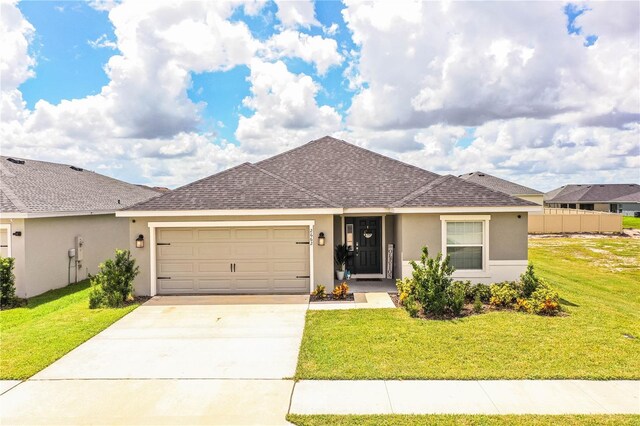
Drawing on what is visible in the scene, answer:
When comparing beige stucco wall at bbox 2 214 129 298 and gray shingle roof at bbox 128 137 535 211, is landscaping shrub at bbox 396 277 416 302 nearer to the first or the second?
gray shingle roof at bbox 128 137 535 211

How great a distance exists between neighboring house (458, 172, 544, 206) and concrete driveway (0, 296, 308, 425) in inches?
1354

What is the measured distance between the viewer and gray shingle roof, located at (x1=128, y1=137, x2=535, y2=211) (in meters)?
12.0

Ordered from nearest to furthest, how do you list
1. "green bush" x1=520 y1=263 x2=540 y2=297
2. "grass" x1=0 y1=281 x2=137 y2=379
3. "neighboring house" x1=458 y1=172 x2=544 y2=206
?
"grass" x1=0 y1=281 x2=137 y2=379, "green bush" x1=520 y1=263 x2=540 y2=297, "neighboring house" x1=458 y1=172 x2=544 y2=206

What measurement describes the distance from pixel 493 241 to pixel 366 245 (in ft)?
13.7

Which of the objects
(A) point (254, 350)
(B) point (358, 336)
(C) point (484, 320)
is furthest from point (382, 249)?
(A) point (254, 350)

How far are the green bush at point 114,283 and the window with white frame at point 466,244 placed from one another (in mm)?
9355

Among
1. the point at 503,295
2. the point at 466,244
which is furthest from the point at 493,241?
the point at 503,295

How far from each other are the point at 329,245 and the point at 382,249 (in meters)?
2.90

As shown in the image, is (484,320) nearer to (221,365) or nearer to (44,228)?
(221,365)

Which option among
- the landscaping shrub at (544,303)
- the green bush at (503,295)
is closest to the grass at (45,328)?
the green bush at (503,295)

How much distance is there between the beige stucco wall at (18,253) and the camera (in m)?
11.9

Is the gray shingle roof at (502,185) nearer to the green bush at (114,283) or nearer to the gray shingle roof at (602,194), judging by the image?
the gray shingle roof at (602,194)

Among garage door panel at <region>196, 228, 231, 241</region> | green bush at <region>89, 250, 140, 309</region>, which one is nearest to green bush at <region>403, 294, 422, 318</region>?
garage door panel at <region>196, 228, 231, 241</region>

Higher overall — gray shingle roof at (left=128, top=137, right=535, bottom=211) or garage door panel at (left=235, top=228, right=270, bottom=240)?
gray shingle roof at (left=128, top=137, right=535, bottom=211)
